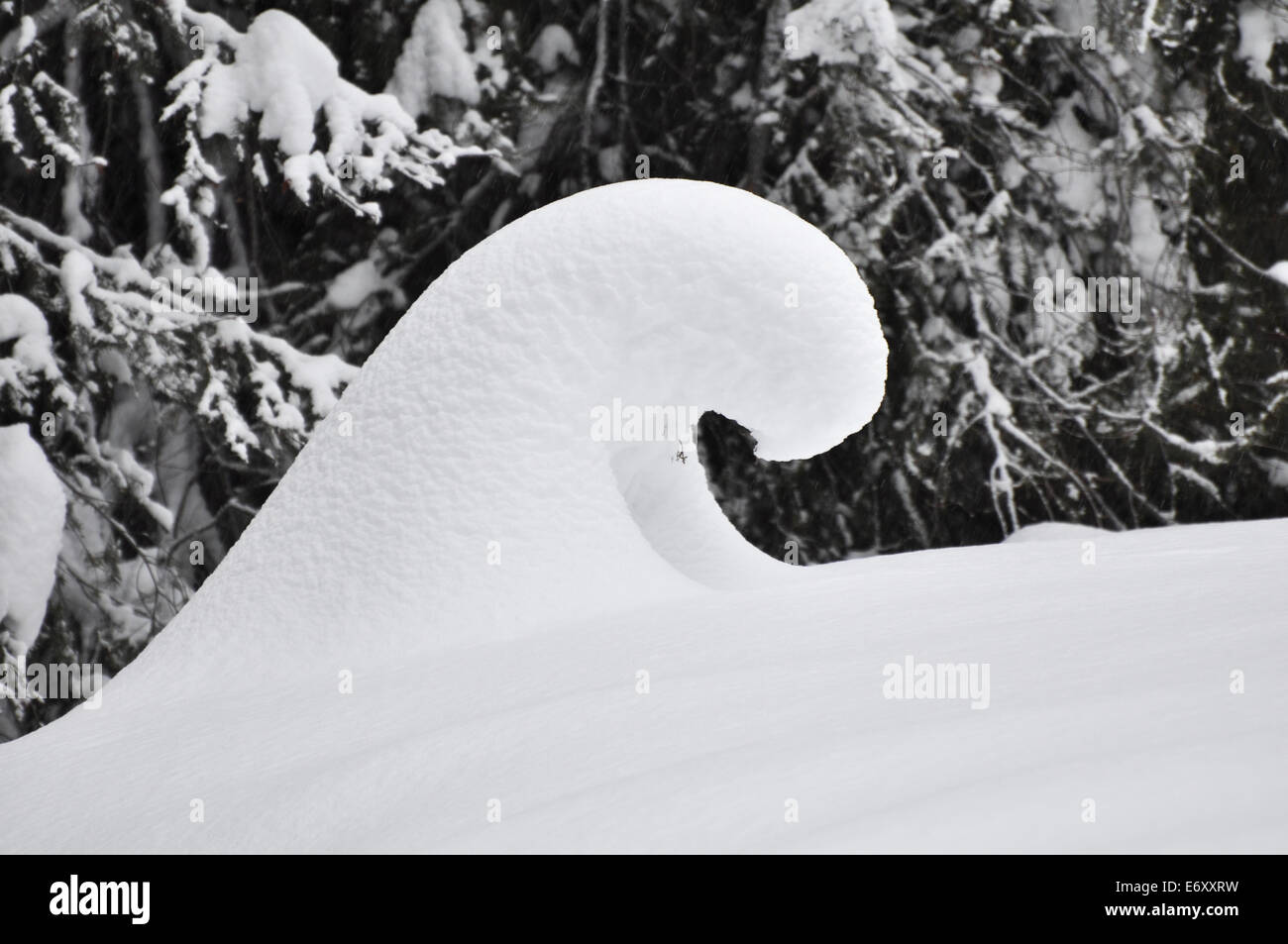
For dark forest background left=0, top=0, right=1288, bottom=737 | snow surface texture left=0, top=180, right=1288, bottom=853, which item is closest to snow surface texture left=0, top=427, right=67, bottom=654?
dark forest background left=0, top=0, right=1288, bottom=737

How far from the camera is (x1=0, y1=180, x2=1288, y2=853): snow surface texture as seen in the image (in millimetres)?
1489

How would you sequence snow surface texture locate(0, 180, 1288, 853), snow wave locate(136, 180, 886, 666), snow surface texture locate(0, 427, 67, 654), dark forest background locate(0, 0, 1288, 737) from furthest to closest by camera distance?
dark forest background locate(0, 0, 1288, 737) < snow surface texture locate(0, 427, 67, 654) < snow wave locate(136, 180, 886, 666) < snow surface texture locate(0, 180, 1288, 853)

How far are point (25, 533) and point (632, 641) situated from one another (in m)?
2.94

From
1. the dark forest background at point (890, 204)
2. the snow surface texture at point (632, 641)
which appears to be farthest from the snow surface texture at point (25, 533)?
the snow surface texture at point (632, 641)

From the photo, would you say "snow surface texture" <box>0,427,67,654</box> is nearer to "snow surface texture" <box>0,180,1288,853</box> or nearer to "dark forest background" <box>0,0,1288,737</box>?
"dark forest background" <box>0,0,1288,737</box>

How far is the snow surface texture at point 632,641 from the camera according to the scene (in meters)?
1.49

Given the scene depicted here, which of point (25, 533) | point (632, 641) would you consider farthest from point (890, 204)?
point (632, 641)

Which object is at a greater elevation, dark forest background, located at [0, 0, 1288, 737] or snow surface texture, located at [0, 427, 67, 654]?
dark forest background, located at [0, 0, 1288, 737]

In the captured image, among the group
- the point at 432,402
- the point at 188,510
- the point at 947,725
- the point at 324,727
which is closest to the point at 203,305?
the point at 188,510

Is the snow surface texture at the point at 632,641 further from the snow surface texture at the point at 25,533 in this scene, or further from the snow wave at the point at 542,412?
the snow surface texture at the point at 25,533

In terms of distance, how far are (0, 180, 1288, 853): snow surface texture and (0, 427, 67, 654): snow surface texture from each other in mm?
2093

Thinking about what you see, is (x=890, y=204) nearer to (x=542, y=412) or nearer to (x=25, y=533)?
(x=25, y=533)

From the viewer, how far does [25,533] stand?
14.6 feet

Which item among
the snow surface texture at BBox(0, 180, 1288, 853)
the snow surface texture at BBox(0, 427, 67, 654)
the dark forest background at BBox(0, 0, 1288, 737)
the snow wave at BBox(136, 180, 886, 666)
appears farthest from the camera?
the dark forest background at BBox(0, 0, 1288, 737)
